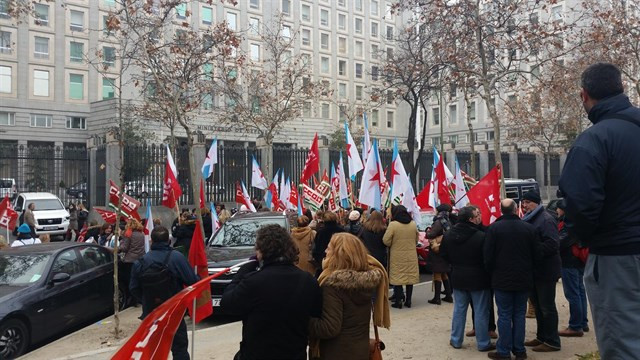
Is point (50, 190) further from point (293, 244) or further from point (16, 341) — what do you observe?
point (293, 244)

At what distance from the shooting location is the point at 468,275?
6.41m

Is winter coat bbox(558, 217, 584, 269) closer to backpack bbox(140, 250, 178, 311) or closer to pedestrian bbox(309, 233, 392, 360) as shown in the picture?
pedestrian bbox(309, 233, 392, 360)

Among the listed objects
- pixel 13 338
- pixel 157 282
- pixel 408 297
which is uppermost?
pixel 157 282

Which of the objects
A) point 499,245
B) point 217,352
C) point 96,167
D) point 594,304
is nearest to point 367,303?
point 594,304

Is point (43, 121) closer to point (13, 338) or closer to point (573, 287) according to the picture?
point (13, 338)

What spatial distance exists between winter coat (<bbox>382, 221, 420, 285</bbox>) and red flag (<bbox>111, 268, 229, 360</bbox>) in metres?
5.67

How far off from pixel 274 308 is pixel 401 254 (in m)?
5.89

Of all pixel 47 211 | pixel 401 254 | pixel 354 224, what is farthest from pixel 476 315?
pixel 47 211

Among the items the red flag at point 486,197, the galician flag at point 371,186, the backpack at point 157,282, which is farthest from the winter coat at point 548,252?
the galician flag at point 371,186

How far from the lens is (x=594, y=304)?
286 centimetres

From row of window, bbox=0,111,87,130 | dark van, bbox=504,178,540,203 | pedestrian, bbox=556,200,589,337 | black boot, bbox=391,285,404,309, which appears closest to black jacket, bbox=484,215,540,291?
pedestrian, bbox=556,200,589,337

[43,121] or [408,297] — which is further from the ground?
[43,121]

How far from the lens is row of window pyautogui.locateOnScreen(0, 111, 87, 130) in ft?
163

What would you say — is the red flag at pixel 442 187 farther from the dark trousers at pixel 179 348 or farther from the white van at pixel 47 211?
the white van at pixel 47 211
